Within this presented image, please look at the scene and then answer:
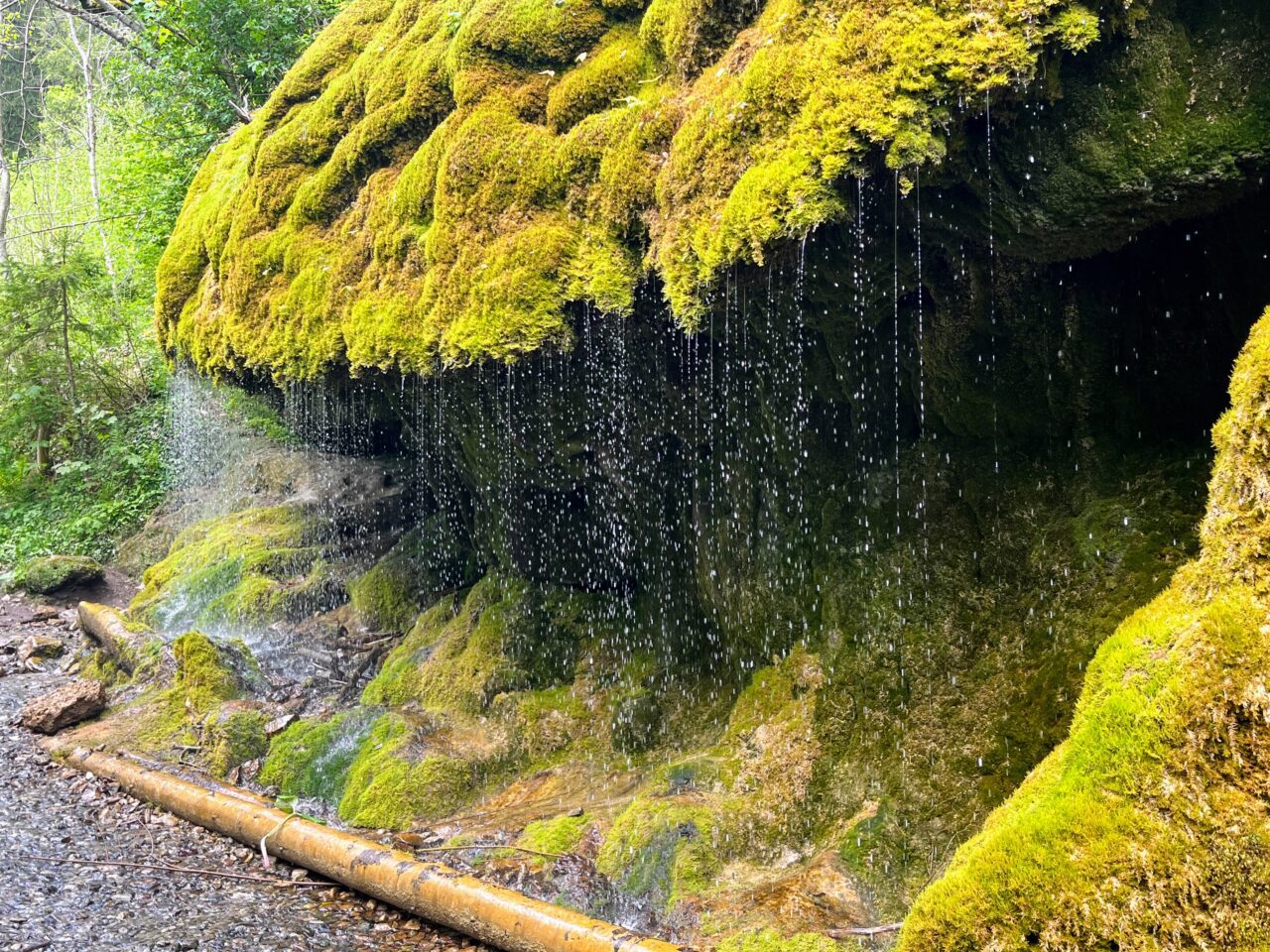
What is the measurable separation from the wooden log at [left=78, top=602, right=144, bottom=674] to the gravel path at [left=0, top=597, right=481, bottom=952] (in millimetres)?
3033

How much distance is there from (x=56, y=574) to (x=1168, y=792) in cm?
1774

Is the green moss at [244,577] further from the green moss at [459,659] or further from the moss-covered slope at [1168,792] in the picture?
the moss-covered slope at [1168,792]

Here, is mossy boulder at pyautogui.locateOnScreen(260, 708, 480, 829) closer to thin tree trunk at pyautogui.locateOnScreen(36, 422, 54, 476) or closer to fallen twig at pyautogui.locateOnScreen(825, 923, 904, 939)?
fallen twig at pyautogui.locateOnScreen(825, 923, 904, 939)

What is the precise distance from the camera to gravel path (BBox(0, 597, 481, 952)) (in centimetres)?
531

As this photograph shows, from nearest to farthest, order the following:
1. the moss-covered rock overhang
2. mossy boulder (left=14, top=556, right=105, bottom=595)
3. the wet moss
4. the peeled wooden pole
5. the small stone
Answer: the moss-covered rock overhang, the wet moss, the peeled wooden pole, the small stone, mossy boulder (left=14, top=556, right=105, bottom=595)

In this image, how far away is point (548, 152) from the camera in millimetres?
5777

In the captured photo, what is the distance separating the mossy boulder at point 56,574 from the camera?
1574 cm

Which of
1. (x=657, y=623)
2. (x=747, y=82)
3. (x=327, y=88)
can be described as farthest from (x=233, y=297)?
(x=747, y=82)

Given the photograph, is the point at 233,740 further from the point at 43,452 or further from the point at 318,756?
the point at 43,452

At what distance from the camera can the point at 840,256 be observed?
471 cm

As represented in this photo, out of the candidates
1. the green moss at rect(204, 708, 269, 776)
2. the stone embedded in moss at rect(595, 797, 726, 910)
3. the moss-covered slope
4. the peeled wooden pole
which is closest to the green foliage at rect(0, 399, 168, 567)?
the green moss at rect(204, 708, 269, 776)

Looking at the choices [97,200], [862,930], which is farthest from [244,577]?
[97,200]

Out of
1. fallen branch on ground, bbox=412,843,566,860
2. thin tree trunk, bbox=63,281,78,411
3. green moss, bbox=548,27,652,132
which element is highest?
green moss, bbox=548,27,652,132

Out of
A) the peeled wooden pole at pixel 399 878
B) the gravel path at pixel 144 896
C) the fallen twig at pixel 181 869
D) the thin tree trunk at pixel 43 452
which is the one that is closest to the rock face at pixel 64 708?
the gravel path at pixel 144 896
